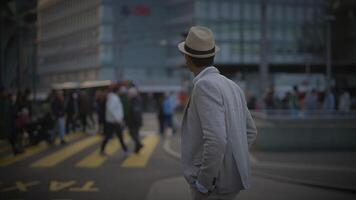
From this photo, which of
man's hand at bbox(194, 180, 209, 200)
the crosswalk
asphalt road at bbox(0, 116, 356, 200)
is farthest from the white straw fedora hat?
the crosswalk

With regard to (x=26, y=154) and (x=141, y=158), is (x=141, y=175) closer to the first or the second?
(x=141, y=158)

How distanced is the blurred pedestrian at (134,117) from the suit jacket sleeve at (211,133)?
11078 mm

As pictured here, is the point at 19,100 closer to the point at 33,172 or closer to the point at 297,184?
the point at 33,172

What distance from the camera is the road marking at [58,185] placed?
8.70 m

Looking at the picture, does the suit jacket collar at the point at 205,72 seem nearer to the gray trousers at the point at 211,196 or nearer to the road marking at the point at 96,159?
the gray trousers at the point at 211,196

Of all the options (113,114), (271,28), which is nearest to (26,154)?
(113,114)

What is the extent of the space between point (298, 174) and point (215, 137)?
24.6 ft

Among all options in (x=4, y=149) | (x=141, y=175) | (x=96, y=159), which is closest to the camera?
(x=141, y=175)

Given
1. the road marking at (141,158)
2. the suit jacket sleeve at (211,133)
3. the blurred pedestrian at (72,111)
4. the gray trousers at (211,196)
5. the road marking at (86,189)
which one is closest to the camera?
the suit jacket sleeve at (211,133)

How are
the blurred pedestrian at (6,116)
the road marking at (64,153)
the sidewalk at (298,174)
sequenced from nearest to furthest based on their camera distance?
the sidewalk at (298,174) < the road marking at (64,153) < the blurred pedestrian at (6,116)

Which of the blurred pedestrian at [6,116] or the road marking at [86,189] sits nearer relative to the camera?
the road marking at [86,189]

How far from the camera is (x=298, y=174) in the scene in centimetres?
1039

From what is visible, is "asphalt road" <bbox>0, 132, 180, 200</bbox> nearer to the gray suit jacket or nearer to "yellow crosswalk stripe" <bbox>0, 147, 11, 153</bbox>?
"yellow crosswalk stripe" <bbox>0, 147, 11, 153</bbox>

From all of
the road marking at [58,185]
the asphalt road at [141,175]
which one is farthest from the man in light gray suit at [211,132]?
the road marking at [58,185]
